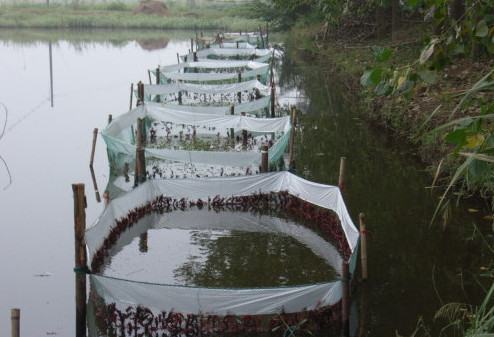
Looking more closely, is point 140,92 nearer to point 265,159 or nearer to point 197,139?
point 197,139

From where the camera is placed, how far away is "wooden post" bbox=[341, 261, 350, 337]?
20.5ft

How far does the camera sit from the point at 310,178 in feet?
39.7

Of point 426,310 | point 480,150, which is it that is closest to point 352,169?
point 426,310

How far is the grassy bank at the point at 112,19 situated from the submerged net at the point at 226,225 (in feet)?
111

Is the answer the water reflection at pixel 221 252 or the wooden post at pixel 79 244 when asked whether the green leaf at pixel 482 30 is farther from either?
the water reflection at pixel 221 252

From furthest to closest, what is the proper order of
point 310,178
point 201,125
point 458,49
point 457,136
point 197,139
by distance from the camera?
point 197,139 → point 201,125 → point 310,178 → point 458,49 → point 457,136

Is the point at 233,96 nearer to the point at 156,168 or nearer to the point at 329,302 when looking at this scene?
the point at 156,168

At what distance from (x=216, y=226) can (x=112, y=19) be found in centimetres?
4049

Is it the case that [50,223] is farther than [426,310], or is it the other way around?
[50,223]

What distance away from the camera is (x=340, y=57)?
955 inches

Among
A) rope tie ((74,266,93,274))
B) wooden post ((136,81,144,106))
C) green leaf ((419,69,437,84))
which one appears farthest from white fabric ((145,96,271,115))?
green leaf ((419,69,437,84))

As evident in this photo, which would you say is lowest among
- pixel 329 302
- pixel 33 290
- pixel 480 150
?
pixel 33 290

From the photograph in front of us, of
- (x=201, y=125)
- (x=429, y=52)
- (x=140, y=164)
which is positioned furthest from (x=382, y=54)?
(x=201, y=125)

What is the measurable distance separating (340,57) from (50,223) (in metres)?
16.0
